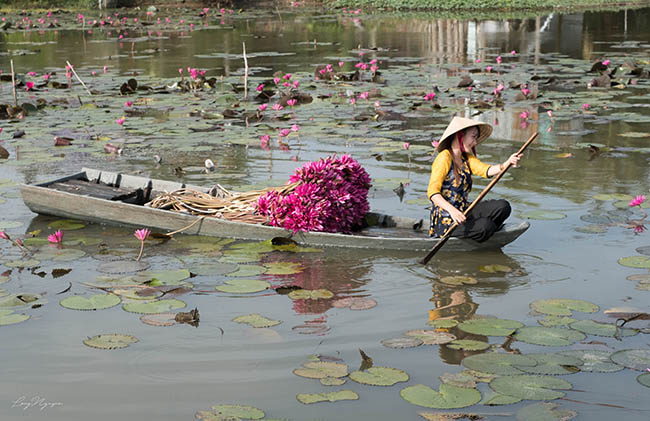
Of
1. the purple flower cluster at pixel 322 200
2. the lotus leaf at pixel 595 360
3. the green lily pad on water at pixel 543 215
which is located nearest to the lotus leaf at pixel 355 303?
the purple flower cluster at pixel 322 200

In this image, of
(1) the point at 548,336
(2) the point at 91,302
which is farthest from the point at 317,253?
(1) the point at 548,336

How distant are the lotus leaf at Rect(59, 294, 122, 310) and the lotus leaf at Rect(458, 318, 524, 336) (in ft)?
6.78

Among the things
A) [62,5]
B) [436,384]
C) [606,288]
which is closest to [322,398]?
[436,384]

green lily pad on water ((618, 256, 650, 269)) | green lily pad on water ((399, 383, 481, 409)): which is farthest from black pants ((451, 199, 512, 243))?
green lily pad on water ((399, 383, 481, 409))

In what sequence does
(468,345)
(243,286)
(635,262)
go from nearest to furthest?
(468,345) < (243,286) < (635,262)

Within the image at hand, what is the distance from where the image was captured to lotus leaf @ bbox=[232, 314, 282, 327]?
4.75 meters

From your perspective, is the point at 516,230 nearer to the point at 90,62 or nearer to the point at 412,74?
the point at 412,74

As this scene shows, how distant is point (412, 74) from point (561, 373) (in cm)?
1156

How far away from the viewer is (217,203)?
6.71 meters

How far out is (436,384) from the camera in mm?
4000

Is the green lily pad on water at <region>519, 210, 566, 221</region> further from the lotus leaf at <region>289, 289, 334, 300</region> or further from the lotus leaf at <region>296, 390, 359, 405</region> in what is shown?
the lotus leaf at <region>296, 390, 359, 405</region>

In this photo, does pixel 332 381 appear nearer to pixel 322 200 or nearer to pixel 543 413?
pixel 543 413

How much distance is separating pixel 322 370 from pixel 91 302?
5.51 feet

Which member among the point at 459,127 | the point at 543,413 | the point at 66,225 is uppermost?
the point at 459,127
